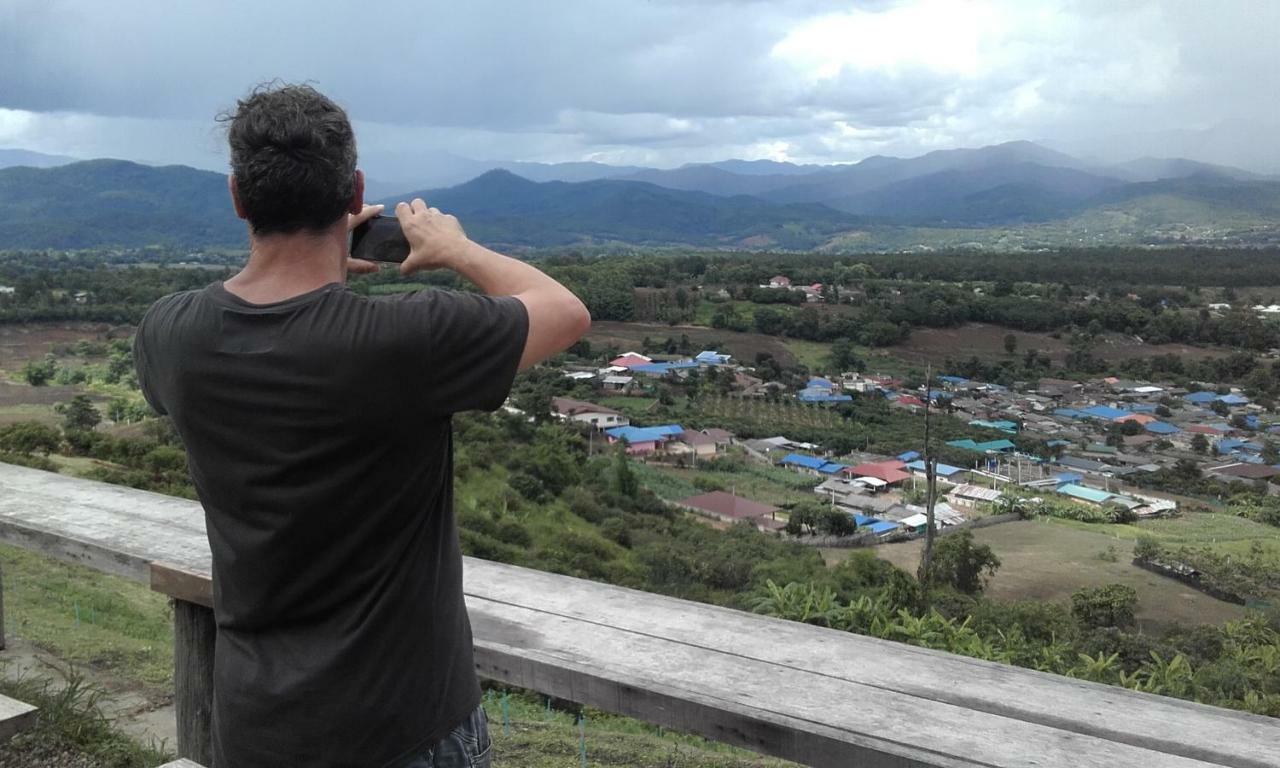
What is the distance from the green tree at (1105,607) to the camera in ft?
27.5

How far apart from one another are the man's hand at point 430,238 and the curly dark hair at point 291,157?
0.14 meters

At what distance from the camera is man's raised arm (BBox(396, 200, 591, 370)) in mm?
926

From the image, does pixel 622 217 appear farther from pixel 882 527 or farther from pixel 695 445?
pixel 882 527

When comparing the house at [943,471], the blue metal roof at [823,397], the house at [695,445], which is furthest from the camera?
the blue metal roof at [823,397]

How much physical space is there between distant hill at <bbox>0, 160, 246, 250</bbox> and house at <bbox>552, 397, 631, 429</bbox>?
58908 millimetres

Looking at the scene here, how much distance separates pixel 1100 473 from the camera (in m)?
22.1

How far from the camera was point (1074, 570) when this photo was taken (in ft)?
39.7

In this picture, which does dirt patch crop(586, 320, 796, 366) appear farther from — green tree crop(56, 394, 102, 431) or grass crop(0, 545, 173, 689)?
grass crop(0, 545, 173, 689)

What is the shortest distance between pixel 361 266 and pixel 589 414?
27390 millimetres

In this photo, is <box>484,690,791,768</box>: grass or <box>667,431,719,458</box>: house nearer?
<box>484,690,791,768</box>: grass

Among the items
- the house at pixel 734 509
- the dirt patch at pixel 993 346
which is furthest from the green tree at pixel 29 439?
the dirt patch at pixel 993 346

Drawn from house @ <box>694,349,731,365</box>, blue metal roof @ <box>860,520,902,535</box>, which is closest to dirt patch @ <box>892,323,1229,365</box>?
house @ <box>694,349,731,365</box>

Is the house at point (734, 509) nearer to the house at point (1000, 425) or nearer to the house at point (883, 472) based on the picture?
the house at point (883, 472)

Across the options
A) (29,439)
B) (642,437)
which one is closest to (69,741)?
(29,439)
